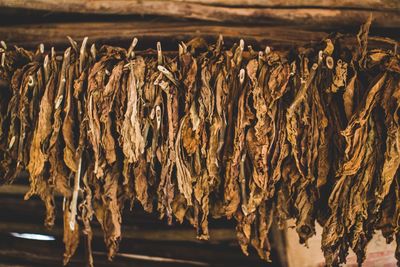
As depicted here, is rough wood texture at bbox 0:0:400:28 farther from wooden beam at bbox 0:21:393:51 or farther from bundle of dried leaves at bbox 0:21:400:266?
bundle of dried leaves at bbox 0:21:400:266

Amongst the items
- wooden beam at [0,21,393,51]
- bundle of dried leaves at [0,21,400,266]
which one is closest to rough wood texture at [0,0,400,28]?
wooden beam at [0,21,393,51]

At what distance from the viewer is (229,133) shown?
2.09 m

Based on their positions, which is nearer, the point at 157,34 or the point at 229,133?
the point at 229,133

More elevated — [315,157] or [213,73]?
[213,73]

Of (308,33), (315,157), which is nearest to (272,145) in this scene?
(315,157)

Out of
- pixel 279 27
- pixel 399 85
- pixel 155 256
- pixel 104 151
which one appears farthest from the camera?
pixel 155 256

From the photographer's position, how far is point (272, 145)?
2.08 metres

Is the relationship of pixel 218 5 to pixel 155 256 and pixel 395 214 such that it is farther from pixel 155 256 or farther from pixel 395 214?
pixel 155 256

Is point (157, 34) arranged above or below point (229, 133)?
above

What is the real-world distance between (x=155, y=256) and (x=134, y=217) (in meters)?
0.26

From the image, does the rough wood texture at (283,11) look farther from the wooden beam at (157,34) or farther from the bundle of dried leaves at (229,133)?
the bundle of dried leaves at (229,133)

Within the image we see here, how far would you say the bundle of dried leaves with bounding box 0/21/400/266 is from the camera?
2.04 meters

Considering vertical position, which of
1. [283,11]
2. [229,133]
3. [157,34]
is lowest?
[229,133]

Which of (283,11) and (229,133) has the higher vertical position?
(283,11)
